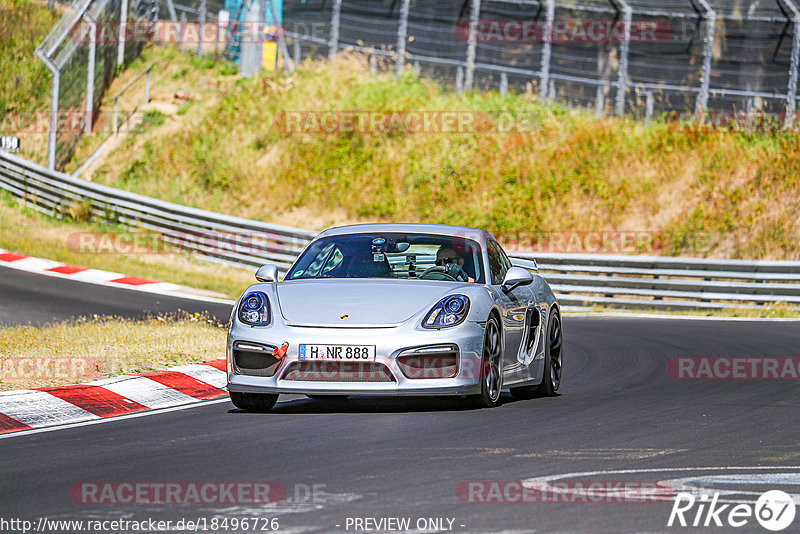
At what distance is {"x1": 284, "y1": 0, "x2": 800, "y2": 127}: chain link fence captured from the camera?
26.6m

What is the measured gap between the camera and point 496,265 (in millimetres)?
10102

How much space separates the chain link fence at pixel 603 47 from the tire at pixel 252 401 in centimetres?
1972

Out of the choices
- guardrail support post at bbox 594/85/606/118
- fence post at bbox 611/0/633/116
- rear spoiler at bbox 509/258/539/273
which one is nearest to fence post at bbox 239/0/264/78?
guardrail support post at bbox 594/85/606/118

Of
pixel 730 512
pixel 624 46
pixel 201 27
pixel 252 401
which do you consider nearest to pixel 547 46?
pixel 624 46

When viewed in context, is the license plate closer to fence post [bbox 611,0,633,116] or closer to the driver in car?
the driver in car

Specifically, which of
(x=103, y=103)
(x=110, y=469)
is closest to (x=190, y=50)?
(x=103, y=103)

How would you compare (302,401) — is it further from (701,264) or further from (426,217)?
(426,217)

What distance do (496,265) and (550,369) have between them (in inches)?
39.9

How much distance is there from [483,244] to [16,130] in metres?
26.6

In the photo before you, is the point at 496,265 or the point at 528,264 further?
the point at 528,264

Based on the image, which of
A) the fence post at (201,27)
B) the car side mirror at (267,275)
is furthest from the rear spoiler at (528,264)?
the fence post at (201,27)

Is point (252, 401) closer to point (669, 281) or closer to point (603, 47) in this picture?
point (669, 281)

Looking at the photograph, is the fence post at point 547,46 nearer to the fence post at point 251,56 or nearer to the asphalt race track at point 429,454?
the fence post at point 251,56

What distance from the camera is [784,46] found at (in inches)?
1026
